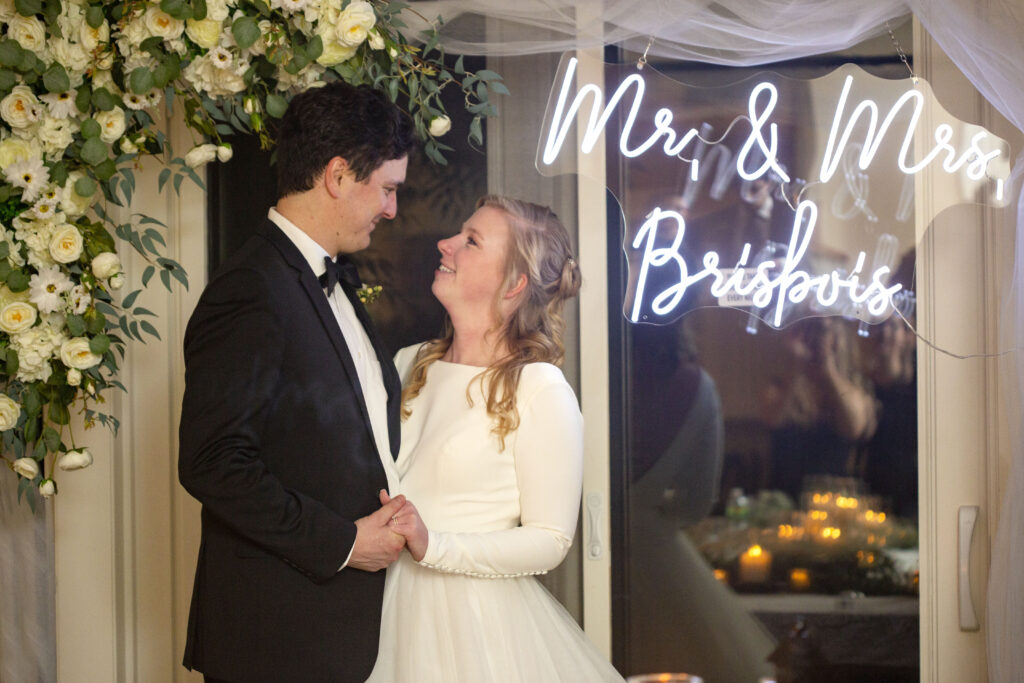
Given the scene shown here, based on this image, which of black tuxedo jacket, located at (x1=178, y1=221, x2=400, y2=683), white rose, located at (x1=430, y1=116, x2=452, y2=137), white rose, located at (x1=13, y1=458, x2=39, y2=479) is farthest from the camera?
white rose, located at (x1=430, y1=116, x2=452, y2=137)

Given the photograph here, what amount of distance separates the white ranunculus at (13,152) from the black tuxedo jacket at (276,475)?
0.58 metres

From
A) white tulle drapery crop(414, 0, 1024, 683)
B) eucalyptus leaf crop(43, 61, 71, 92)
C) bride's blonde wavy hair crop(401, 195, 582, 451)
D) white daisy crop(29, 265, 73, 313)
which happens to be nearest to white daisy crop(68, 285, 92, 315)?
white daisy crop(29, 265, 73, 313)

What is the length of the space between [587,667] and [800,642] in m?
0.70

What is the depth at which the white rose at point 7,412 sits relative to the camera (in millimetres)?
1965

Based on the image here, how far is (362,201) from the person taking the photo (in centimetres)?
194

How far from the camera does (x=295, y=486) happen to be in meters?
1.81

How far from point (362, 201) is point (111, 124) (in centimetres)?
63

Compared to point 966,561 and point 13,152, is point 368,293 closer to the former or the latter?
point 13,152

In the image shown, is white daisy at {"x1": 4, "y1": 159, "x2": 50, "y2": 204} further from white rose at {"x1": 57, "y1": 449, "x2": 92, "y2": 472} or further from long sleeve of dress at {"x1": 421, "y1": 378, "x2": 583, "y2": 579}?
long sleeve of dress at {"x1": 421, "y1": 378, "x2": 583, "y2": 579}

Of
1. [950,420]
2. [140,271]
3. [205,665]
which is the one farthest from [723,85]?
[205,665]

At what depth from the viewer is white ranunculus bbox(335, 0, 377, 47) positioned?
1.96 m

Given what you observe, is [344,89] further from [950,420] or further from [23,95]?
[950,420]

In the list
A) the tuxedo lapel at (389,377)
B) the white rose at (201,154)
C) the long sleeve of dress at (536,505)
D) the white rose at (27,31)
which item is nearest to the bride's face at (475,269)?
the tuxedo lapel at (389,377)

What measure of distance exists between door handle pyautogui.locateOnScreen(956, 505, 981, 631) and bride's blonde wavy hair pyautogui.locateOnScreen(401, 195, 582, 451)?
1.16 m
